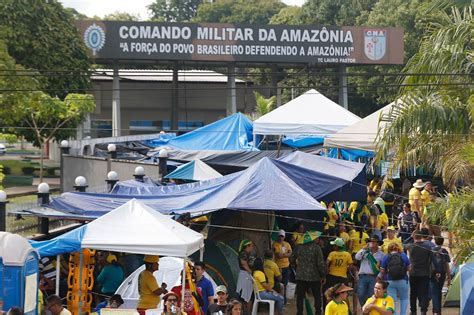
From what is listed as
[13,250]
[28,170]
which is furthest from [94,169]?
[28,170]

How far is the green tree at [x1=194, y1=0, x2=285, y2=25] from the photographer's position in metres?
105

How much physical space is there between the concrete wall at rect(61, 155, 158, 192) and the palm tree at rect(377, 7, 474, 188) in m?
12.2

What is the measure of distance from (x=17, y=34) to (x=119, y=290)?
27608 millimetres

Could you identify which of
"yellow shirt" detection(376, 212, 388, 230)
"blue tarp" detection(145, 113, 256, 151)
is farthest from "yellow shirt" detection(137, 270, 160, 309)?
"blue tarp" detection(145, 113, 256, 151)

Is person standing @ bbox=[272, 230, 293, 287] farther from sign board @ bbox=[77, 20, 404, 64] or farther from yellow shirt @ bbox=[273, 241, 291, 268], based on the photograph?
sign board @ bbox=[77, 20, 404, 64]

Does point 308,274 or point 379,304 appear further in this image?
point 308,274

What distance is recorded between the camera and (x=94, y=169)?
30469mm

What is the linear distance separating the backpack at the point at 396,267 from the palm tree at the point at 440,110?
142 cm

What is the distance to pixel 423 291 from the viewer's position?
1662 centimetres

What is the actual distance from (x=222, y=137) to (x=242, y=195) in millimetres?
14638

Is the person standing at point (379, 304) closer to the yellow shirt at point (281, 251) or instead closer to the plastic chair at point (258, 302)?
the plastic chair at point (258, 302)

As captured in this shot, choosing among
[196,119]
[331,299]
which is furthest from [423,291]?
[196,119]

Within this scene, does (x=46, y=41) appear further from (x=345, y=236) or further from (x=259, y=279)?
(x=259, y=279)

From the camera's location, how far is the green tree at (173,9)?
130 meters
